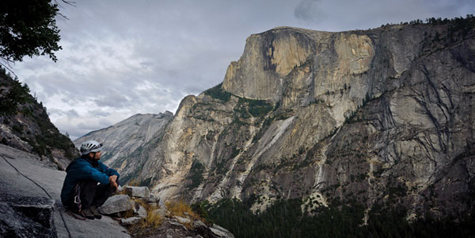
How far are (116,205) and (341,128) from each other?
11627cm

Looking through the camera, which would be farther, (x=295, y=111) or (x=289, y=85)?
(x=289, y=85)

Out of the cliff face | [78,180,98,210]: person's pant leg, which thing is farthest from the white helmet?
the cliff face

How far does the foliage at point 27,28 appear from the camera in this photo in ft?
20.0

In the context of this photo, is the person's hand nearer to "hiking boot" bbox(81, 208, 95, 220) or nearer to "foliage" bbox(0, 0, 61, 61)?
"hiking boot" bbox(81, 208, 95, 220)

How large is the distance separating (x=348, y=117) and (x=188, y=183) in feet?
291

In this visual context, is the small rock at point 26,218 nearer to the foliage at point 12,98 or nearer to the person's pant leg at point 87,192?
the person's pant leg at point 87,192

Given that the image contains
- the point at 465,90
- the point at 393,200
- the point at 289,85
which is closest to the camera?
the point at 393,200

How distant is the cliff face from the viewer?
8519 centimetres

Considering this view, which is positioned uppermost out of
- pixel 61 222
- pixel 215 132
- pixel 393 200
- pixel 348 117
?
pixel 348 117

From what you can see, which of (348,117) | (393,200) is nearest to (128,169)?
(348,117)

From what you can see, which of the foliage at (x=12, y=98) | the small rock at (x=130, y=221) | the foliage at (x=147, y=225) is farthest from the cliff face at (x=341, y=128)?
the foliage at (x=12, y=98)

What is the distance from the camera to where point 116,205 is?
7.49 m

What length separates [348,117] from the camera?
11531cm

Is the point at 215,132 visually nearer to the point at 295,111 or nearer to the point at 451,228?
the point at 295,111
